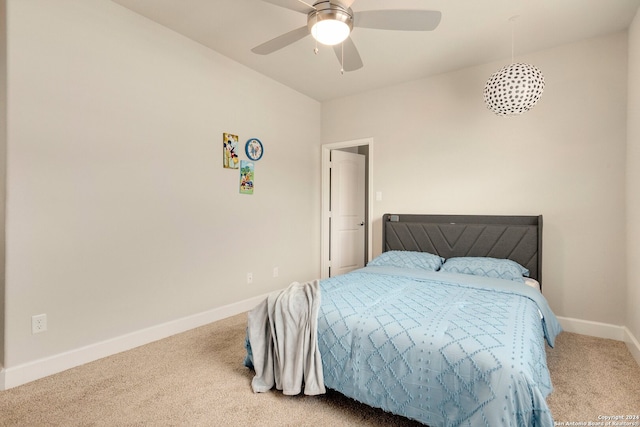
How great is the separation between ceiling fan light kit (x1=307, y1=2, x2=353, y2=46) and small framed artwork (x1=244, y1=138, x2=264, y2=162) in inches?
67.4

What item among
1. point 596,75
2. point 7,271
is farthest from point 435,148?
point 7,271

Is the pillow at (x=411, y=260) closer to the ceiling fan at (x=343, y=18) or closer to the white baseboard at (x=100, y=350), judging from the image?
the white baseboard at (x=100, y=350)

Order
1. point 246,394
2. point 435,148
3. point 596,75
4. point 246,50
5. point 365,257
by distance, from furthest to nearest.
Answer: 1. point 365,257
2. point 435,148
3. point 246,50
4. point 596,75
5. point 246,394

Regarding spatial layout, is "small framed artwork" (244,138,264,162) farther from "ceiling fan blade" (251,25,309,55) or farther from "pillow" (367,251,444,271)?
"pillow" (367,251,444,271)

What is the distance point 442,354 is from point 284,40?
2.12 meters

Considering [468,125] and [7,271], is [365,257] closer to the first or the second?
[468,125]

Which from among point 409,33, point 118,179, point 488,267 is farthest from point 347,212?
point 118,179

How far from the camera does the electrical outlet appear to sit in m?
2.05

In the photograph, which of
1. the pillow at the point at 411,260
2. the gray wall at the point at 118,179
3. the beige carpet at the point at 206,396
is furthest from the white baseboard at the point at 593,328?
the gray wall at the point at 118,179

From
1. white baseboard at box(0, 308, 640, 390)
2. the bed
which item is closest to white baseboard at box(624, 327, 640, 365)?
white baseboard at box(0, 308, 640, 390)

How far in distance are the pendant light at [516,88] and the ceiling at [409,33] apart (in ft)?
0.86

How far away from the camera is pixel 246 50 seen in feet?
10.1

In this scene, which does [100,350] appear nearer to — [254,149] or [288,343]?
[288,343]

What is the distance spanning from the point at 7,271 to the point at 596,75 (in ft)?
15.4
